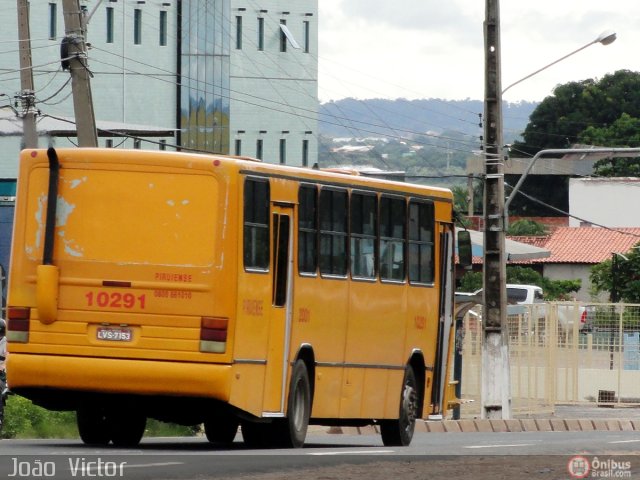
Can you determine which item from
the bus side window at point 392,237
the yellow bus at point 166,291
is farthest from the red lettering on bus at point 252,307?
the bus side window at point 392,237

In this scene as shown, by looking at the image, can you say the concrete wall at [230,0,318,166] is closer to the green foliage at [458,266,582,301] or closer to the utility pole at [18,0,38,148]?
the green foliage at [458,266,582,301]

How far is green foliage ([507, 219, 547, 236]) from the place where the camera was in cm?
10606

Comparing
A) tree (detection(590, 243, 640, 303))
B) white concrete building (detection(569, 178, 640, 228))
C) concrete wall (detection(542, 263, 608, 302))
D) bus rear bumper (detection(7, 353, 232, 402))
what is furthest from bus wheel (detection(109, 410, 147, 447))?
white concrete building (detection(569, 178, 640, 228))

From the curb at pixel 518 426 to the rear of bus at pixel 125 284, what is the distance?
413 inches

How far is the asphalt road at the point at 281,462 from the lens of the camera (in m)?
13.7

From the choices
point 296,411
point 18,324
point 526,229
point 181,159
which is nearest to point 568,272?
point 526,229

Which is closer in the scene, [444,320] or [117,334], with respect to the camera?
[117,334]

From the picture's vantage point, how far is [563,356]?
35531 millimetres

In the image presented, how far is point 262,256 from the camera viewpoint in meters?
17.7

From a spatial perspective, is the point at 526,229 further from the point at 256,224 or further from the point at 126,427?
the point at 256,224

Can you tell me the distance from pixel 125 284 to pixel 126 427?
8.50ft

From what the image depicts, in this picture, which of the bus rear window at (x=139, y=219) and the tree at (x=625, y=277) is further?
the tree at (x=625, y=277)

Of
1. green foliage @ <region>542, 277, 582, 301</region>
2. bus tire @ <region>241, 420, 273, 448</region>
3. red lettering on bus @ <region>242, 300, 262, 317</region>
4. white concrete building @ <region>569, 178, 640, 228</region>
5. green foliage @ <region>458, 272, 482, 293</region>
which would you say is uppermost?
white concrete building @ <region>569, 178, 640, 228</region>

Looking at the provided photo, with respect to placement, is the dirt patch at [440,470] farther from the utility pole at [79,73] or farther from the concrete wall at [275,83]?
the concrete wall at [275,83]
